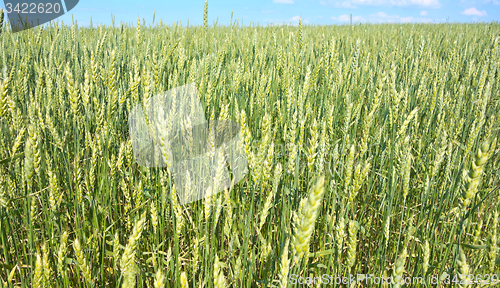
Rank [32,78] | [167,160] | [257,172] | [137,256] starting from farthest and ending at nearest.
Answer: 1. [32,78]
2. [137,256]
3. [257,172]
4. [167,160]

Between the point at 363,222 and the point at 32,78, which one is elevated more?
the point at 32,78

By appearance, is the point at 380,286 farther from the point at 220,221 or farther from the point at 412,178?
the point at 412,178

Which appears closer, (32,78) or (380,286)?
(380,286)

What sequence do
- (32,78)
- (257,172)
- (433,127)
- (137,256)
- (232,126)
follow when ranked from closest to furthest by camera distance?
1. (257,172)
2. (137,256)
3. (232,126)
4. (433,127)
5. (32,78)

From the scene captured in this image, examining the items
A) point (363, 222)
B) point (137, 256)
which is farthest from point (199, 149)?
point (363, 222)

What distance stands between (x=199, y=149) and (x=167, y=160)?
82cm

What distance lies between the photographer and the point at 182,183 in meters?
1.33

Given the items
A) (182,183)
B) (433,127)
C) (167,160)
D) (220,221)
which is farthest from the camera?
(433,127)

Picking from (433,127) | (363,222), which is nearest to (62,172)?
(363,222)

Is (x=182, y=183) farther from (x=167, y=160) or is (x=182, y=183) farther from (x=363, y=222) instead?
(x=363, y=222)

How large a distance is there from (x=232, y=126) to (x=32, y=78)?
6.45 ft

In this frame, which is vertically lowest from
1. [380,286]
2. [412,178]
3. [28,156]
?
[380,286]

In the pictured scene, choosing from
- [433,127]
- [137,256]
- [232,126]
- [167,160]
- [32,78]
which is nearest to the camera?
[167,160]

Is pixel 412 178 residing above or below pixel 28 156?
below
